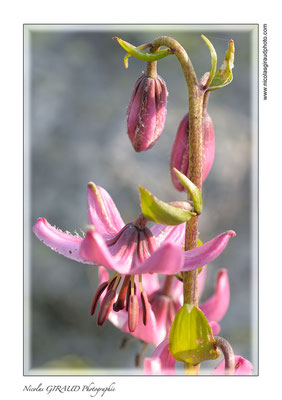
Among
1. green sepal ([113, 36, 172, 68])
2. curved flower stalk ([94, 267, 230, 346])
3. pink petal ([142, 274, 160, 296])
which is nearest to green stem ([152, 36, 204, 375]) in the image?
green sepal ([113, 36, 172, 68])

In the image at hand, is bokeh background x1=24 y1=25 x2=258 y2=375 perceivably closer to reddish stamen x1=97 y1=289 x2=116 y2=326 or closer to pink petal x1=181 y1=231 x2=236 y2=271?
reddish stamen x1=97 y1=289 x2=116 y2=326

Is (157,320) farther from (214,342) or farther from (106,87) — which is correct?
(106,87)

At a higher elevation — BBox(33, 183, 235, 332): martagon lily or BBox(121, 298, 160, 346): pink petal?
BBox(33, 183, 235, 332): martagon lily

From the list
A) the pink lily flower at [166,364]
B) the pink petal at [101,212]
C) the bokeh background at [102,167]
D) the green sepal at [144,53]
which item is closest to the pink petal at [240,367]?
the pink lily flower at [166,364]

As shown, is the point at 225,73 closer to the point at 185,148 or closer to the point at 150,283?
the point at 185,148

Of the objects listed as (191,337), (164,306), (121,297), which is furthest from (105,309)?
(164,306)
